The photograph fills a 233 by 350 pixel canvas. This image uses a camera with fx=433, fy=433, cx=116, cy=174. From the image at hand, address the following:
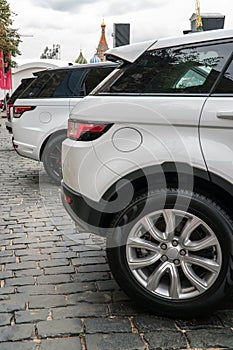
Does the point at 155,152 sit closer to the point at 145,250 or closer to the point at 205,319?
the point at 145,250

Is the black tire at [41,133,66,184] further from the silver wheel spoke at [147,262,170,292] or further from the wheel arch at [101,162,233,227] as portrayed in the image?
the silver wheel spoke at [147,262,170,292]

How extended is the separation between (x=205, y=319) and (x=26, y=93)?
6.05 metres

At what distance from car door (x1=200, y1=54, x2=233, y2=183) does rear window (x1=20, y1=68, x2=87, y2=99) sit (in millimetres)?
4890

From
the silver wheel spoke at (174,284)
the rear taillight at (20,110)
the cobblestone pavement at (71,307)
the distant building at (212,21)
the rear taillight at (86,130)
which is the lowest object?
the cobblestone pavement at (71,307)

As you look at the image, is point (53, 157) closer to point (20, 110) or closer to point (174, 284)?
point (20, 110)

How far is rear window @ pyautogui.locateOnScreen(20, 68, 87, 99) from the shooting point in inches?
296

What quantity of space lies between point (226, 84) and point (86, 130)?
1.06 meters

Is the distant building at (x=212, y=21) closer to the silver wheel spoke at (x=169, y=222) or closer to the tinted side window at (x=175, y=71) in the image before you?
the tinted side window at (x=175, y=71)

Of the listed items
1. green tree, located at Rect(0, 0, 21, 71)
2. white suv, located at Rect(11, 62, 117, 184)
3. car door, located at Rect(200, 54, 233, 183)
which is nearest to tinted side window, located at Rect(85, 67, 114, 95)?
white suv, located at Rect(11, 62, 117, 184)

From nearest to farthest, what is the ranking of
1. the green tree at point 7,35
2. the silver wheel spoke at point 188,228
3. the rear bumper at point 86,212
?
the silver wheel spoke at point 188,228 → the rear bumper at point 86,212 → the green tree at point 7,35

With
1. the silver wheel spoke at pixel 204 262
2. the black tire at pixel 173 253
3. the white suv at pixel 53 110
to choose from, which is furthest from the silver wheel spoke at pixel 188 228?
the white suv at pixel 53 110

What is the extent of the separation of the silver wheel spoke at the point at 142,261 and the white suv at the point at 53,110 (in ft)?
15.3

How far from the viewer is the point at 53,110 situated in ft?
24.5

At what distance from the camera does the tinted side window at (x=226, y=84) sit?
2.88 meters
